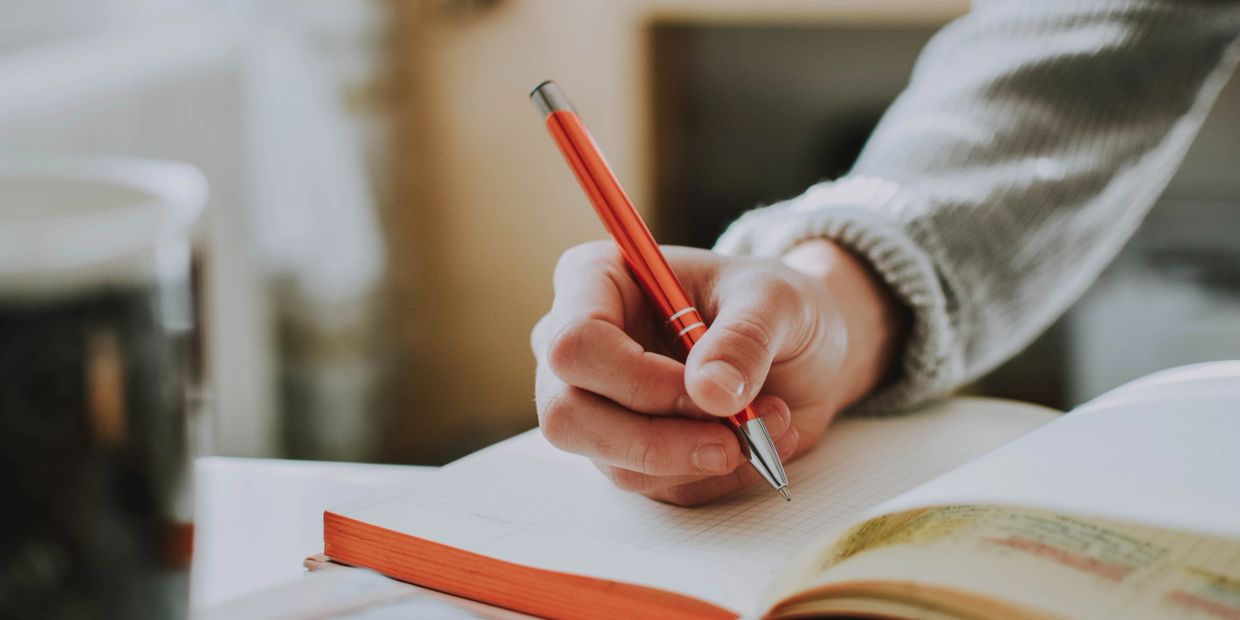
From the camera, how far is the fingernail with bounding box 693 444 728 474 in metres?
0.42

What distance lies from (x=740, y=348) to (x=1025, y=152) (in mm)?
335

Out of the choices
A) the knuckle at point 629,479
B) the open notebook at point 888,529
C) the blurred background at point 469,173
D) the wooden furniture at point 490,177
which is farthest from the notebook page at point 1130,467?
the wooden furniture at point 490,177

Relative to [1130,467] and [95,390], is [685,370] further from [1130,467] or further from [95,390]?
[95,390]

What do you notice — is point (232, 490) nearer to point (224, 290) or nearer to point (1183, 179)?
point (224, 290)

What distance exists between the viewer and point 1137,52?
68 cm

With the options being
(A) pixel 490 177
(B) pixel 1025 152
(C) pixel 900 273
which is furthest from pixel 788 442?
(A) pixel 490 177

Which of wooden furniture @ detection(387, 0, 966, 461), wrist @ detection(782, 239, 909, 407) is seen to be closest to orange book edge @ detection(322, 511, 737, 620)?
wrist @ detection(782, 239, 909, 407)

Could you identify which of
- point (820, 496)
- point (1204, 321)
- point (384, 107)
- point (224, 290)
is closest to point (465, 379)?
point (384, 107)

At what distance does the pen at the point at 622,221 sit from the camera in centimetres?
47

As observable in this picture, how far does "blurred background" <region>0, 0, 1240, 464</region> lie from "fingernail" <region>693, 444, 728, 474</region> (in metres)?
1.14

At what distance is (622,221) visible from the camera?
0.48 metres

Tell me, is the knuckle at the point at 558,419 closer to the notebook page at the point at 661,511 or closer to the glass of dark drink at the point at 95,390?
the notebook page at the point at 661,511

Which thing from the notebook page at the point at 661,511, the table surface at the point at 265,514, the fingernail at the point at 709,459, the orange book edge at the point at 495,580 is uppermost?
the fingernail at the point at 709,459

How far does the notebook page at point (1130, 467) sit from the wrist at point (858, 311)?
119mm
